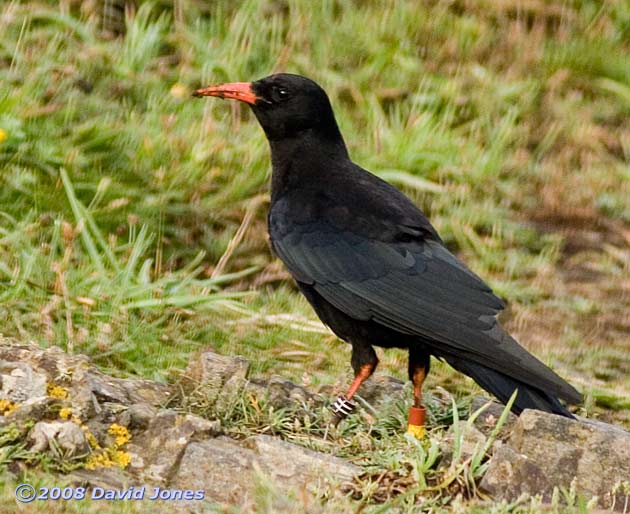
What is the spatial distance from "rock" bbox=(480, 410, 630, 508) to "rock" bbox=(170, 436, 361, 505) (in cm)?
45

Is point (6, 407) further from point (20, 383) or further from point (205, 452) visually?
point (205, 452)

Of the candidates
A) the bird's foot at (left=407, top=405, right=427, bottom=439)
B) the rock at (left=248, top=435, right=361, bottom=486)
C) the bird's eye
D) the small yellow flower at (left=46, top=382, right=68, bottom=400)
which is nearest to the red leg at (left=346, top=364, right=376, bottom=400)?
the bird's foot at (left=407, top=405, right=427, bottom=439)

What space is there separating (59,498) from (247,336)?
2.19 meters

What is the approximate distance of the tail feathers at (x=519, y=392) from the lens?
15.0 ft

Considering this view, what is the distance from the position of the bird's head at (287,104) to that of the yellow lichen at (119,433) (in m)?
1.66

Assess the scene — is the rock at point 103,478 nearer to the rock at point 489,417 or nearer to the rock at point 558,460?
the rock at point 558,460

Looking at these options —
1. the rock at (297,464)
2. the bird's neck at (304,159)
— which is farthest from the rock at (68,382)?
the bird's neck at (304,159)

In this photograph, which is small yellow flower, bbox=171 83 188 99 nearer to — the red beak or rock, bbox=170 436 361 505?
the red beak

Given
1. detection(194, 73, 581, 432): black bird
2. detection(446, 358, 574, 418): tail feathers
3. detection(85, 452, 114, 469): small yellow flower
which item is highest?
detection(194, 73, 581, 432): black bird

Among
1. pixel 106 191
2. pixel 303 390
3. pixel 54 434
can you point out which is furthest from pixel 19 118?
pixel 54 434

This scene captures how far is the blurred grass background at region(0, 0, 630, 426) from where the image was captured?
5.84 metres

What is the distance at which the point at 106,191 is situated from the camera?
255 inches

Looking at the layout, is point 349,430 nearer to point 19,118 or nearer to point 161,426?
point 161,426

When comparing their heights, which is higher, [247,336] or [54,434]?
[54,434]
